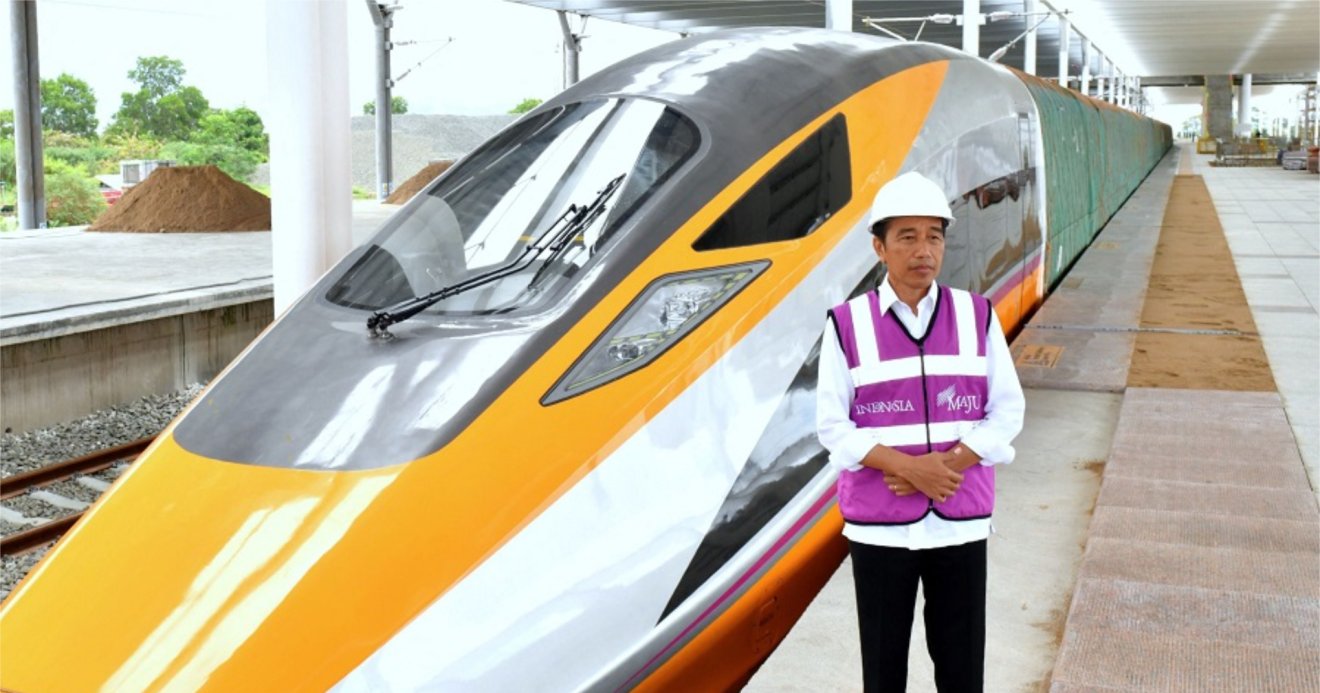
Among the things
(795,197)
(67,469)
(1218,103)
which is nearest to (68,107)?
(67,469)

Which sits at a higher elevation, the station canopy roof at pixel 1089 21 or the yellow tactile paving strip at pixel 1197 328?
the station canopy roof at pixel 1089 21

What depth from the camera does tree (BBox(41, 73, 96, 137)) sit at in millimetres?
43531

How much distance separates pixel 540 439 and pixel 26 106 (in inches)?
824

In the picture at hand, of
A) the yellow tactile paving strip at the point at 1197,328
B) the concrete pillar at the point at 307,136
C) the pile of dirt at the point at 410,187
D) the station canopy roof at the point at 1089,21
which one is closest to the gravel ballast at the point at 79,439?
the concrete pillar at the point at 307,136

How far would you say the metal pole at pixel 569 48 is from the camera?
115 ft

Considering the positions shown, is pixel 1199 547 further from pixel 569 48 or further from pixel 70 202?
pixel 569 48

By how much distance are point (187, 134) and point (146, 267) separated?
36.3m

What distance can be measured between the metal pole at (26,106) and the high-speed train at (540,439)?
63.3 ft

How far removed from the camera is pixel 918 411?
290 centimetres

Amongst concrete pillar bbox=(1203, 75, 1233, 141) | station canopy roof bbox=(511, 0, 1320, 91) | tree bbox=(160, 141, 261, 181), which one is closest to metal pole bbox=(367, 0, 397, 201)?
station canopy roof bbox=(511, 0, 1320, 91)

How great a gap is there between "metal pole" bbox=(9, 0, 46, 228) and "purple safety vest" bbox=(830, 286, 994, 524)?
21.4 metres

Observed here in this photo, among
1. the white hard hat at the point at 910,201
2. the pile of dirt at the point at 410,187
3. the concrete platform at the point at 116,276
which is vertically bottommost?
the concrete platform at the point at 116,276

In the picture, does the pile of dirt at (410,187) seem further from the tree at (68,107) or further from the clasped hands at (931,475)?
the clasped hands at (931,475)

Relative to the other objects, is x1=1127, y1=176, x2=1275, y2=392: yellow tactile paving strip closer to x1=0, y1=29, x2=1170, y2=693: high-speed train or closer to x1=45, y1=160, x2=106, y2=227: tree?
x1=0, y1=29, x2=1170, y2=693: high-speed train
